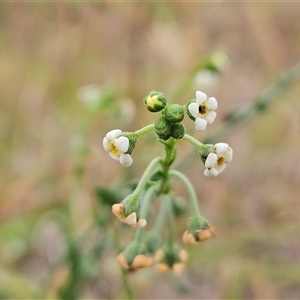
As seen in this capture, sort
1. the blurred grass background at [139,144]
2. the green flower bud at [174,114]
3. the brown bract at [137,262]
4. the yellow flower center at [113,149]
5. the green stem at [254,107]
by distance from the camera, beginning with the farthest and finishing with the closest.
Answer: the blurred grass background at [139,144] → the green stem at [254,107] → the brown bract at [137,262] → the yellow flower center at [113,149] → the green flower bud at [174,114]

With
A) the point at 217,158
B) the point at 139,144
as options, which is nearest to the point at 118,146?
the point at 217,158

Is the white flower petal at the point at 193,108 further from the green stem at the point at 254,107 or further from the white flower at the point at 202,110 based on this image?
the green stem at the point at 254,107

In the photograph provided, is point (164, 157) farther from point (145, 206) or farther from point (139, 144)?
point (139, 144)

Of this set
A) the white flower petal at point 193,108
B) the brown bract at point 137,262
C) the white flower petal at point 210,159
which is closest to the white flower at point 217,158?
the white flower petal at point 210,159

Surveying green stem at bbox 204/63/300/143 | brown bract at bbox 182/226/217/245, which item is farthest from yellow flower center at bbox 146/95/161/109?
green stem at bbox 204/63/300/143

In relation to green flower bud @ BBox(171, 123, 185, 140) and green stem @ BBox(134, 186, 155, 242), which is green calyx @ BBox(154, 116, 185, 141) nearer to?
green flower bud @ BBox(171, 123, 185, 140)
